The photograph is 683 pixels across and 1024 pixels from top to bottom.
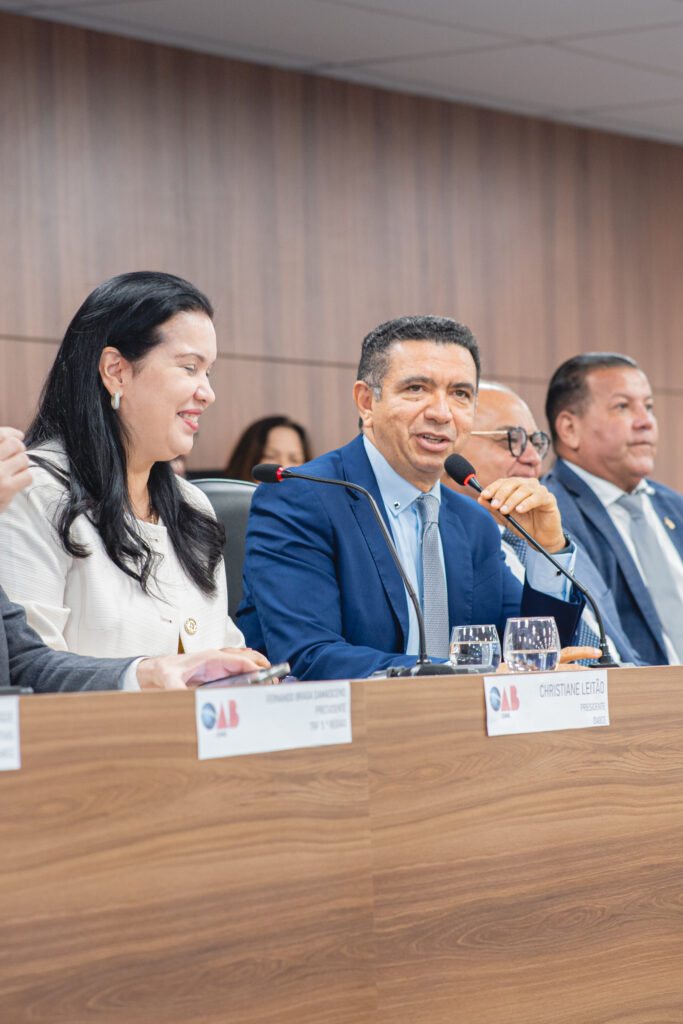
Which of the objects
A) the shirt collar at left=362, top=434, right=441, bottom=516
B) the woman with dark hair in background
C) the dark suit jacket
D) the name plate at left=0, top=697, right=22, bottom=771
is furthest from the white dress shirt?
the name plate at left=0, top=697, right=22, bottom=771

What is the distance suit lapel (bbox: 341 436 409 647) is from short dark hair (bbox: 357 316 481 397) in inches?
6.5

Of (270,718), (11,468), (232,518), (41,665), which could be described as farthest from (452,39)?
(270,718)

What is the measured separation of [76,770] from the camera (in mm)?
1092

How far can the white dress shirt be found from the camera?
324 centimetres

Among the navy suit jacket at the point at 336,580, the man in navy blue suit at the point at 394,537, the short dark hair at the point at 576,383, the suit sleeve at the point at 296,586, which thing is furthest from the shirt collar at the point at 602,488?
the suit sleeve at the point at 296,586

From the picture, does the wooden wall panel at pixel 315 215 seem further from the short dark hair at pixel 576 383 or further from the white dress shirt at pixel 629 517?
the white dress shirt at pixel 629 517

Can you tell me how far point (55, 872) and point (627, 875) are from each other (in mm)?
777

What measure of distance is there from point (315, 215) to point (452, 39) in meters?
0.78

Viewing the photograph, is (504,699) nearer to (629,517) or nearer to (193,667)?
(193,667)

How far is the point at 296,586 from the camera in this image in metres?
2.13

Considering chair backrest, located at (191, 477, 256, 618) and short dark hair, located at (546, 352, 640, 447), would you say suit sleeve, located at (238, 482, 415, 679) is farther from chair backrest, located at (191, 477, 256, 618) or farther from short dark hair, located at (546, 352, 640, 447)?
short dark hair, located at (546, 352, 640, 447)

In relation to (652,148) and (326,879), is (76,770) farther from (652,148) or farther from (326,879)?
(652,148)

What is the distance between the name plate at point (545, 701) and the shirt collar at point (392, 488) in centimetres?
82

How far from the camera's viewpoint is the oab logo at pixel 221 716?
1.18 metres
